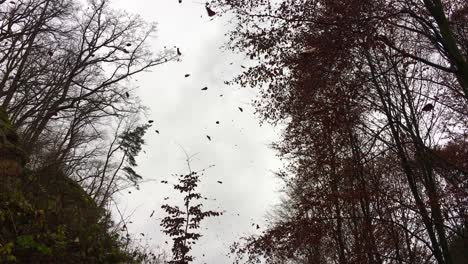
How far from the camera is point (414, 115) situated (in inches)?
333

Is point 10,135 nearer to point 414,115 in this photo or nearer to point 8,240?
point 8,240

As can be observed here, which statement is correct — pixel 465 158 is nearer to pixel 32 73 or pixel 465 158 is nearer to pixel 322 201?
pixel 322 201

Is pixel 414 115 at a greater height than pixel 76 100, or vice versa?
pixel 76 100

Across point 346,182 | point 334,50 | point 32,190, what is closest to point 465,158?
point 346,182

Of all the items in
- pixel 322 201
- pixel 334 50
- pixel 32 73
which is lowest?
pixel 322 201

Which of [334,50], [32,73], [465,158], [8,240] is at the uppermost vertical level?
[32,73]

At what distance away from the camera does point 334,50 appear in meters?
4.59

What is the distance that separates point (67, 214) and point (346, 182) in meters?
5.57

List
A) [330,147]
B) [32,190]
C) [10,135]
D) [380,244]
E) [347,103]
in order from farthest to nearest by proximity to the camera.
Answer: [10,135] → [380,244] → [32,190] → [330,147] → [347,103]

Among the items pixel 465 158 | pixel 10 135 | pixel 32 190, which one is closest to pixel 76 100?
pixel 10 135

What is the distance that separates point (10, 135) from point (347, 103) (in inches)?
295

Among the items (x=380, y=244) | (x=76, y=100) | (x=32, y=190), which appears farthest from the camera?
(x=76, y=100)

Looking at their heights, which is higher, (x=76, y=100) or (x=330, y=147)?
(x=76, y=100)

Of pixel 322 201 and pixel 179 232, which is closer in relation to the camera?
pixel 322 201
